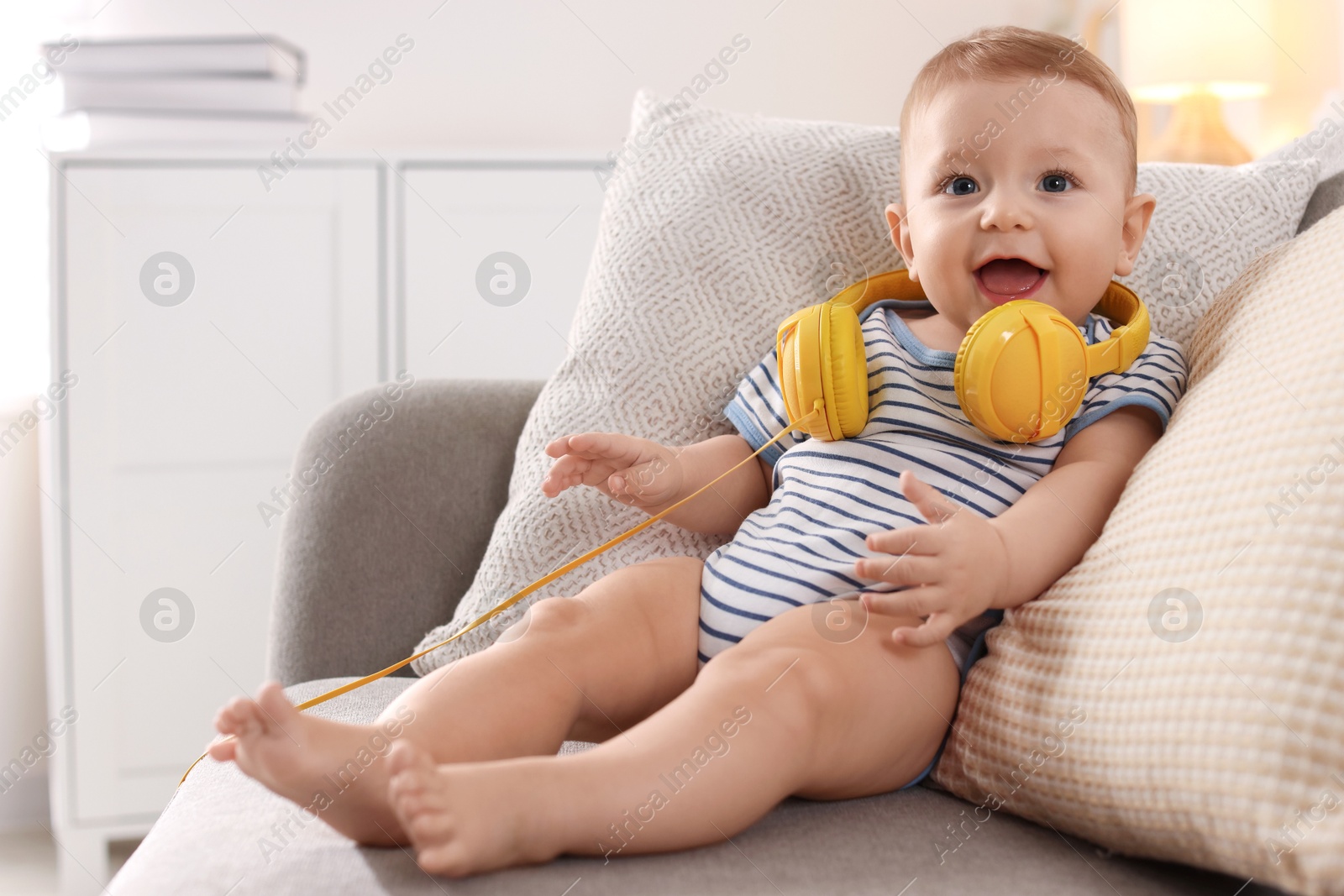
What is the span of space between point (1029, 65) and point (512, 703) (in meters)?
0.58

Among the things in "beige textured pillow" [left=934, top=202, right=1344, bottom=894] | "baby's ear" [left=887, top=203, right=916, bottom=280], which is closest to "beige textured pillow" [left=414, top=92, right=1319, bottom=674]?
"baby's ear" [left=887, top=203, right=916, bottom=280]

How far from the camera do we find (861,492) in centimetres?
74

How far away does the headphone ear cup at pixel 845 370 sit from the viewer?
0.72m

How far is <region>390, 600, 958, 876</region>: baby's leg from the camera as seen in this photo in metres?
0.48

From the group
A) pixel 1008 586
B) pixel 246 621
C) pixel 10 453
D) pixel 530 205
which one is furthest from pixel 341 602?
pixel 10 453

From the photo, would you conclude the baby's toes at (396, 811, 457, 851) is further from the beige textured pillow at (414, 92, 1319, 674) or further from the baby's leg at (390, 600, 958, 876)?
the beige textured pillow at (414, 92, 1319, 674)

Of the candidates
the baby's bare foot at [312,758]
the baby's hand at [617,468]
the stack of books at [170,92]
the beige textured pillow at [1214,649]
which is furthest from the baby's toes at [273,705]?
the stack of books at [170,92]

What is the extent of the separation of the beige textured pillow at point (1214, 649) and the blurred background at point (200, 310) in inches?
44.1

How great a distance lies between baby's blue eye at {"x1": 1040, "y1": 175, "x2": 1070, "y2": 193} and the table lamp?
1.04 meters

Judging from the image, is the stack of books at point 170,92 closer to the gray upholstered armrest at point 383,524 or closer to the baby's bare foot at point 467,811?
the gray upholstered armrest at point 383,524

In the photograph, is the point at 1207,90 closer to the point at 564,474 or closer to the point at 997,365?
the point at 997,365

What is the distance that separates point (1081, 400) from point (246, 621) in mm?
1275

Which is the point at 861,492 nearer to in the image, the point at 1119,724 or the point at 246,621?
the point at 1119,724

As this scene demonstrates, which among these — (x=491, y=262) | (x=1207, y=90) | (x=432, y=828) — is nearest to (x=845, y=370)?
(x=432, y=828)
